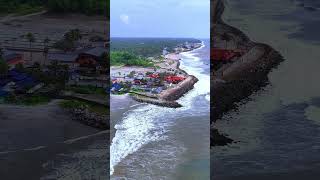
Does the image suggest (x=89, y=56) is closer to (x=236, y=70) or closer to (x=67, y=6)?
(x=67, y=6)

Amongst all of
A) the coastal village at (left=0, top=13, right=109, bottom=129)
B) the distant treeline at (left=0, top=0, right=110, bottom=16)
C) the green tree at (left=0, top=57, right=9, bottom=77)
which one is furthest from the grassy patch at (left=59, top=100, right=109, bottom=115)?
the distant treeline at (left=0, top=0, right=110, bottom=16)

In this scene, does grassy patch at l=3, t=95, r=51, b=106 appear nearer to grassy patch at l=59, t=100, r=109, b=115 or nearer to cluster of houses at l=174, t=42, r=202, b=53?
grassy patch at l=59, t=100, r=109, b=115

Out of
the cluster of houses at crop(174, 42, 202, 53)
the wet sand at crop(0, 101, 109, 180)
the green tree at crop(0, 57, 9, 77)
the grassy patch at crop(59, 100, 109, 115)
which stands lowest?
the wet sand at crop(0, 101, 109, 180)

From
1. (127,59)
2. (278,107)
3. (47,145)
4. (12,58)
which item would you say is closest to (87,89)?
(127,59)

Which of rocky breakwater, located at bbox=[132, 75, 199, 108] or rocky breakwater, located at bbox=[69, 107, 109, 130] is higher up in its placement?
rocky breakwater, located at bbox=[132, 75, 199, 108]

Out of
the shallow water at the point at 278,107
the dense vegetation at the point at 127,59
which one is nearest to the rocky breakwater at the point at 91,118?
the dense vegetation at the point at 127,59

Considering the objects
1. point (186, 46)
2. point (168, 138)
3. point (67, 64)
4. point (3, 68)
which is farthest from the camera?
point (186, 46)

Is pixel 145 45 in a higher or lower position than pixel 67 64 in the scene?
higher
